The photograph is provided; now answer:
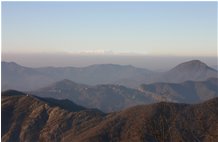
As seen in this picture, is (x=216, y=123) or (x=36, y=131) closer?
(x=216, y=123)

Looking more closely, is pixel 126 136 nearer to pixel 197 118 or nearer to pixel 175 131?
pixel 175 131

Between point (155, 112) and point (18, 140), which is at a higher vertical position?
point (155, 112)

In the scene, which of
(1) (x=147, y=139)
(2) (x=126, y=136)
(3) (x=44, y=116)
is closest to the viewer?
(1) (x=147, y=139)

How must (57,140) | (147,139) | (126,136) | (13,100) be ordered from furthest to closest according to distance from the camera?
(13,100), (57,140), (126,136), (147,139)

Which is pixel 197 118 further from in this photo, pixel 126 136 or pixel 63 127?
pixel 63 127

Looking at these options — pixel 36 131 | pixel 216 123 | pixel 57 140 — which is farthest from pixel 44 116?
pixel 216 123

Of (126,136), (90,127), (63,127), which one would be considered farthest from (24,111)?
(126,136)
